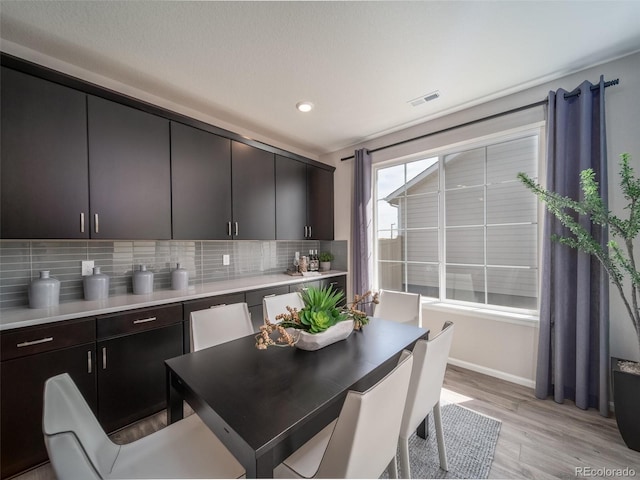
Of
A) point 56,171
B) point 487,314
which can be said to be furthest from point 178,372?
point 487,314

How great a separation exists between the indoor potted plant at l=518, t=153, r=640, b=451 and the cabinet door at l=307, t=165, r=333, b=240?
7.67 feet

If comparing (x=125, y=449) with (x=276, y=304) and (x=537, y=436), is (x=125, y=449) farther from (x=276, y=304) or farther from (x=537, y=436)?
(x=537, y=436)

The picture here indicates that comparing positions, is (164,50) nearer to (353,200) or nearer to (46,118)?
(46,118)

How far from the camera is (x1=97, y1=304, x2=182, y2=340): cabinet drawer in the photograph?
5.74ft

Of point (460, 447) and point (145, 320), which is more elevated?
point (145, 320)

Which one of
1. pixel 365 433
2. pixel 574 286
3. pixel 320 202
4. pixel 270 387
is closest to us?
pixel 365 433

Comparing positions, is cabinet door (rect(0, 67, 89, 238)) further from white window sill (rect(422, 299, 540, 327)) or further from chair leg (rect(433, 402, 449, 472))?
white window sill (rect(422, 299, 540, 327))

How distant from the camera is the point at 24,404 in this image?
1497 millimetres

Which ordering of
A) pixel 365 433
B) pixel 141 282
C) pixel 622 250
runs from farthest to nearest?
pixel 141 282 < pixel 622 250 < pixel 365 433

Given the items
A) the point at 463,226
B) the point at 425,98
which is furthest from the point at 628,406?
the point at 425,98

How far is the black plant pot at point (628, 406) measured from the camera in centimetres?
163

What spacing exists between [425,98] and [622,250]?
202 cm
